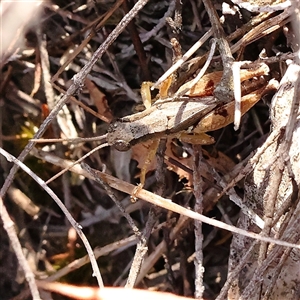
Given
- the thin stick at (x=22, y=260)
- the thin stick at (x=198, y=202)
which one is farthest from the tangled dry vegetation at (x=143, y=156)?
the thin stick at (x=22, y=260)

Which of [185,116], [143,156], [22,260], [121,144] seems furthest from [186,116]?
[22,260]

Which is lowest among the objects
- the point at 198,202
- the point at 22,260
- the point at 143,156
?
the point at 198,202

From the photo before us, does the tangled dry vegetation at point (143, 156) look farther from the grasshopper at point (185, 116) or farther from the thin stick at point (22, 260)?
the thin stick at point (22, 260)

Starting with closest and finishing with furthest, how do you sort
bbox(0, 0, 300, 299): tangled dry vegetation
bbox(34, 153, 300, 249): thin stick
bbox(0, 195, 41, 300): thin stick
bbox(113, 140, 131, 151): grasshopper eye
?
bbox(0, 195, 41, 300): thin stick
bbox(34, 153, 300, 249): thin stick
bbox(0, 0, 300, 299): tangled dry vegetation
bbox(113, 140, 131, 151): grasshopper eye

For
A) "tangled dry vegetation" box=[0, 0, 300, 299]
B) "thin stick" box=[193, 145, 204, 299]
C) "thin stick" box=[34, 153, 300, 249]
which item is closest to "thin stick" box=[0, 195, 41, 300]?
"tangled dry vegetation" box=[0, 0, 300, 299]

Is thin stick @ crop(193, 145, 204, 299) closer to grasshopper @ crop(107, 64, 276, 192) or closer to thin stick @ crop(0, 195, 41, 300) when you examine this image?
grasshopper @ crop(107, 64, 276, 192)

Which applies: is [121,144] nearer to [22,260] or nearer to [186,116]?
[186,116]

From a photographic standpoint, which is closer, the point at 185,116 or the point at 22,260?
the point at 22,260

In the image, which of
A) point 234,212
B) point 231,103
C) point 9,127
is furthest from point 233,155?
point 9,127

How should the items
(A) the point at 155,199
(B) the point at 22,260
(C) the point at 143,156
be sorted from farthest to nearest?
(C) the point at 143,156, (A) the point at 155,199, (B) the point at 22,260
